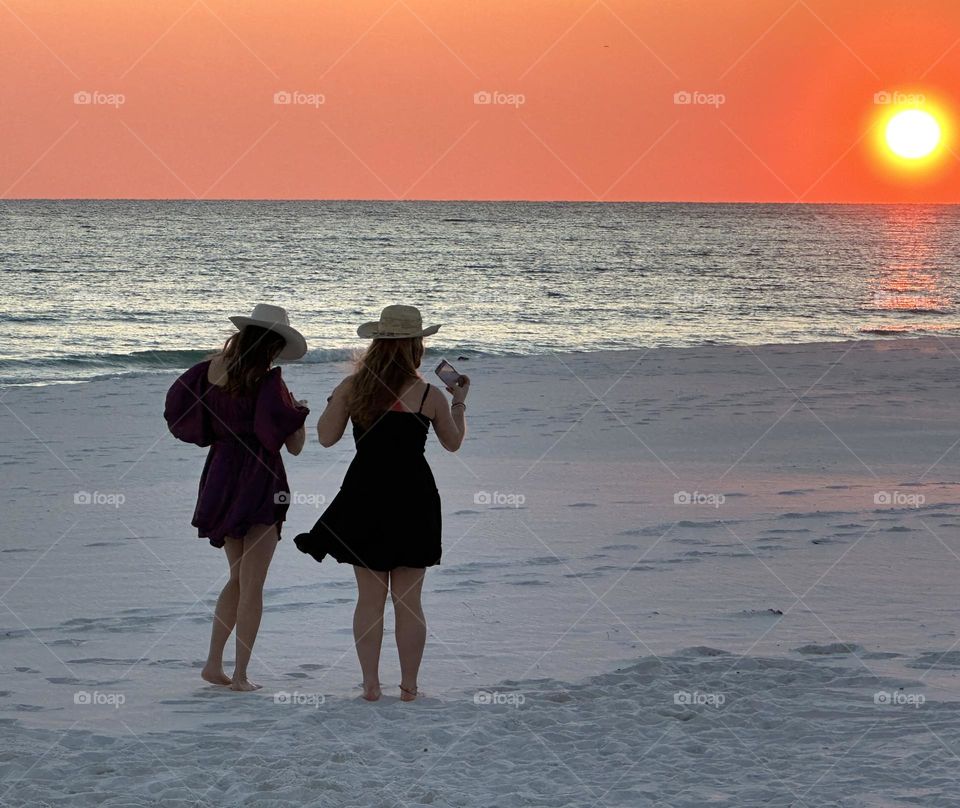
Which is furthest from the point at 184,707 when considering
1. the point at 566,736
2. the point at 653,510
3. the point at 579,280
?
the point at 579,280

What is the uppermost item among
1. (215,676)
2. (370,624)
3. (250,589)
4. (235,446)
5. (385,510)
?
(235,446)

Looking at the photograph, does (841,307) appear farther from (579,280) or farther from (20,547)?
(20,547)

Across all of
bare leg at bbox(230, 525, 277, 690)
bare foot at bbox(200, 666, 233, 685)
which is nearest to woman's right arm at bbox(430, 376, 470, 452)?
bare leg at bbox(230, 525, 277, 690)

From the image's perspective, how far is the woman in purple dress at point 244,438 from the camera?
4684 millimetres

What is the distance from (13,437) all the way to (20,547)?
437cm

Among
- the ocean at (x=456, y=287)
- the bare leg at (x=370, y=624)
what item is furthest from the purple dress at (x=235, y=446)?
the ocean at (x=456, y=287)

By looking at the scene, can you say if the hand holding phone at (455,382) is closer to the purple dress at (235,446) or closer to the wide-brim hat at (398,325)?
the wide-brim hat at (398,325)

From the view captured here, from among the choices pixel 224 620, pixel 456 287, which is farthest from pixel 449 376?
pixel 456 287

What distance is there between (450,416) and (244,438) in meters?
0.81

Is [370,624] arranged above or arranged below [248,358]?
below

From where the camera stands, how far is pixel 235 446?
15.6 feet

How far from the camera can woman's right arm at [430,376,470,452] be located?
4.70 metres

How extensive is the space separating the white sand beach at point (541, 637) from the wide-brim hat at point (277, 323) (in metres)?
1.35

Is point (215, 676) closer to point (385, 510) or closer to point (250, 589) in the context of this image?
point (250, 589)
